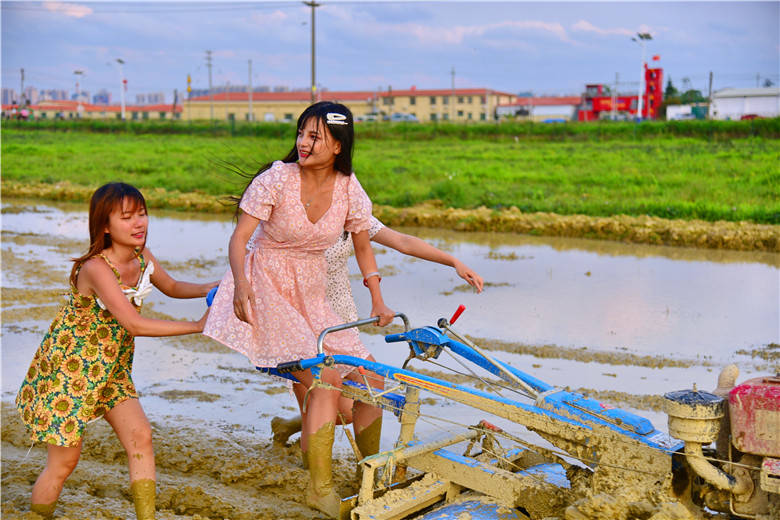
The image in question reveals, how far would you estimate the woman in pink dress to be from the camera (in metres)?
3.54

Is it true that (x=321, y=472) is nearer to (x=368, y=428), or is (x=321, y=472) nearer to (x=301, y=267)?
(x=368, y=428)

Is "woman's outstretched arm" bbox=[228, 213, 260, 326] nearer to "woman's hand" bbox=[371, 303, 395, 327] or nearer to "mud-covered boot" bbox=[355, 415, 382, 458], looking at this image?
"woman's hand" bbox=[371, 303, 395, 327]

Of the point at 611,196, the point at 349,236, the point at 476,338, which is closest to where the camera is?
the point at 349,236

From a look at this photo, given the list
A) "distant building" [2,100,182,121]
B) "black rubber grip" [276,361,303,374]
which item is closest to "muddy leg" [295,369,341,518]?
"black rubber grip" [276,361,303,374]

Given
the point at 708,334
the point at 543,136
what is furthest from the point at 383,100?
the point at 708,334

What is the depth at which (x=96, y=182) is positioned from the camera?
19.0 meters

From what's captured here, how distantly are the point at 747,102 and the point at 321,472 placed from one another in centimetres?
5941

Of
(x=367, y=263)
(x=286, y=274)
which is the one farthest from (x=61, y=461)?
(x=367, y=263)

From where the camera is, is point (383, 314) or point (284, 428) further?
point (284, 428)

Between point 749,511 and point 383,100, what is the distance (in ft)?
265

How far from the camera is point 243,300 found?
3.40 meters

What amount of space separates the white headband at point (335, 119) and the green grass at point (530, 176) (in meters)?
5.08

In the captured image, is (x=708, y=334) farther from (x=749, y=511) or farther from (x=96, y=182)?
(x=96, y=182)

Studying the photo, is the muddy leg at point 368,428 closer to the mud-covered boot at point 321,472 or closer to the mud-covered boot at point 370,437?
the mud-covered boot at point 370,437
